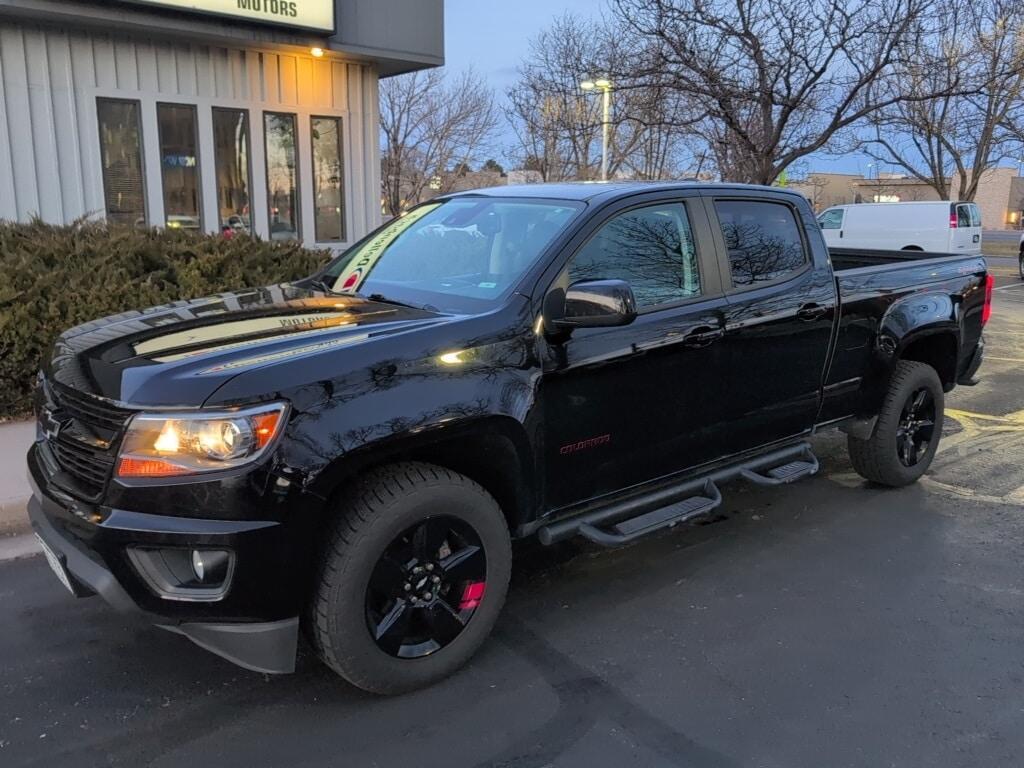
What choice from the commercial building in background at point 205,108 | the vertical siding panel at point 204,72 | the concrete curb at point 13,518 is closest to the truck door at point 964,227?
the commercial building in background at point 205,108

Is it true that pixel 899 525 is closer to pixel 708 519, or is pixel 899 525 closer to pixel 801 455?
pixel 801 455

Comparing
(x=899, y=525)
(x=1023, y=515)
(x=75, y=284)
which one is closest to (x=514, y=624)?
(x=899, y=525)

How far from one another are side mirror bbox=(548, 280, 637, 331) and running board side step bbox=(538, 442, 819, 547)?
862mm

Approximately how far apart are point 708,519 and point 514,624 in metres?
1.74

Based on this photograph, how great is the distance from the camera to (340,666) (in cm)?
287

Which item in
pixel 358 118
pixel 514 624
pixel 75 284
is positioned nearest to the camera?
pixel 514 624

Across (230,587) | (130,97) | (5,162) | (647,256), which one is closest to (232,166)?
(130,97)

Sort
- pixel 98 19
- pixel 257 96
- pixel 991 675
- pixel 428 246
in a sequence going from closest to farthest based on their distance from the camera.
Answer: pixel 991 675 < pixel 428 246 < pixel 98 19 < pixel 257 96

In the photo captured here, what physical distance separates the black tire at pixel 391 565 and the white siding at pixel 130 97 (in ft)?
28.5

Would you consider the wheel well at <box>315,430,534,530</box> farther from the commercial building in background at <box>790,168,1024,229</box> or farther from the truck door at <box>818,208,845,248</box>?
the commercial building in background at <box>790,168,1024,229</box>

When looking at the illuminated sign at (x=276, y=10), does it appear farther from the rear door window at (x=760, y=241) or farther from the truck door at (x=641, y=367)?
the truck door at (x=641, y=367)

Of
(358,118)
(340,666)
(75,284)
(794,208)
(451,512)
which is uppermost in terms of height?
(358,118)

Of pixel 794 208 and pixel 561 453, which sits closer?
pixel 561 453

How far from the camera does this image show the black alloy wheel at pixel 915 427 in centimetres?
534
